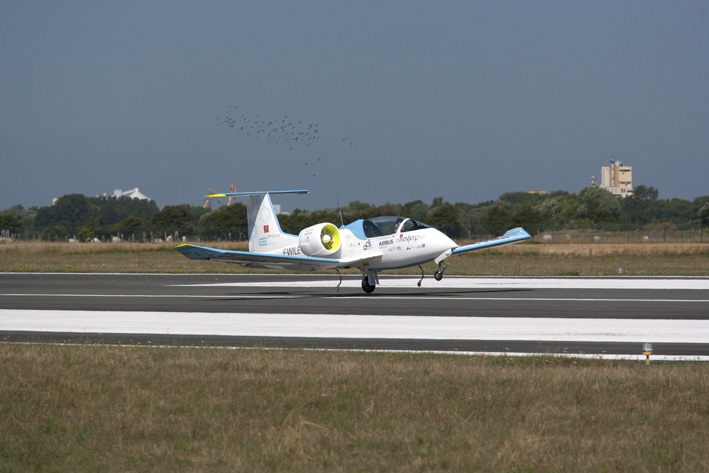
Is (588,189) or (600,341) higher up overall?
(588,189)

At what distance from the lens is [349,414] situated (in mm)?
8094

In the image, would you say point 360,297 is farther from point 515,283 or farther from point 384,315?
point 515,283

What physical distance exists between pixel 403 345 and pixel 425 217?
80.2 metres

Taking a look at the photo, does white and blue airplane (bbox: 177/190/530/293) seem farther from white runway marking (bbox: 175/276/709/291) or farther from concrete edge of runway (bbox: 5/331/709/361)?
concrete edge of runway (bbox: 5/331/709/361)

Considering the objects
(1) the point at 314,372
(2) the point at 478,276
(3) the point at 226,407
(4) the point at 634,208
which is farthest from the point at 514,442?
(4) the point at 634,208

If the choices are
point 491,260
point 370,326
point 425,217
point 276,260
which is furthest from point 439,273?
point 425,217

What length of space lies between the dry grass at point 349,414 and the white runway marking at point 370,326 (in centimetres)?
329

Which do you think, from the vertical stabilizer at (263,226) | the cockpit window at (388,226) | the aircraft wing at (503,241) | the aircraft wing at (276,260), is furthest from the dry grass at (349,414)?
the vertical stabilizer at (263,226)

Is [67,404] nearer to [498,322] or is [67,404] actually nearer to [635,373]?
[635,373]

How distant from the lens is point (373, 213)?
72.9 meters

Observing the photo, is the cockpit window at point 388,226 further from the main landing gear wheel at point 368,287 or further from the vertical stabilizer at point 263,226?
the vertical stabilizer at point 263,226

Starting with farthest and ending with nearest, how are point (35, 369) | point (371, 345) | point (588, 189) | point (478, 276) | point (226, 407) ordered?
1. point (588, 189)
2. point (478, 276)
3. point (371, 345)
4. point (35, 369)
5. point (226, 407)

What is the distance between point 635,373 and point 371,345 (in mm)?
4930

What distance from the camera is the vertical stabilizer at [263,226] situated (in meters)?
25.1
